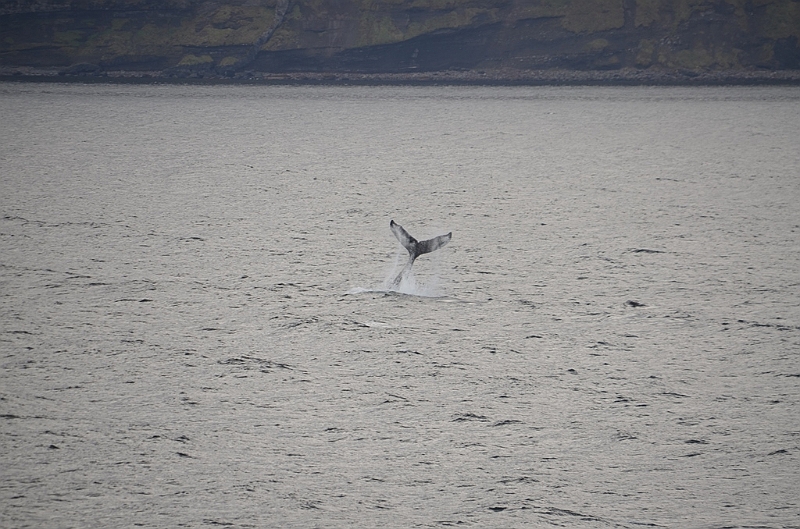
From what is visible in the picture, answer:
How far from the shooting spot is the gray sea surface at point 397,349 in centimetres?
186

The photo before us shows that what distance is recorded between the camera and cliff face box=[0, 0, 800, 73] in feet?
91.3

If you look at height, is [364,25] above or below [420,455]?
above

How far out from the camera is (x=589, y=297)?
3379 mm

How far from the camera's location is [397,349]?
9.21 feet

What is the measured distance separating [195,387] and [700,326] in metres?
1.52

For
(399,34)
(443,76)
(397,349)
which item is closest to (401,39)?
(399,34)

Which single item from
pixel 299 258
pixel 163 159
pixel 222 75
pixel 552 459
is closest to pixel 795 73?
pixel 222 75

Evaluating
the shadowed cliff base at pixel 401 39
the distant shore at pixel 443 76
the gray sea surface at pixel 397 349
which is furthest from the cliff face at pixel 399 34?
the gray sea surface at pixel 397 349

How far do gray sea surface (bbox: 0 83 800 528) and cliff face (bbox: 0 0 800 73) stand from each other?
22264 millimetres

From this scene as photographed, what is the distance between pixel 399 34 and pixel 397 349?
88.1ft

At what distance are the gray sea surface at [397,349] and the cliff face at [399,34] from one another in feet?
73.0

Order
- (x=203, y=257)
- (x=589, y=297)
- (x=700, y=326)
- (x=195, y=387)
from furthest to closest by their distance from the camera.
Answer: (x=203, y=257), (x=589, y=297), (x=700, y=326), (x=195, y=387)

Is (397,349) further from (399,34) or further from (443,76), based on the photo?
(399,34)

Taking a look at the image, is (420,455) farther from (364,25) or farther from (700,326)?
(364,25)
